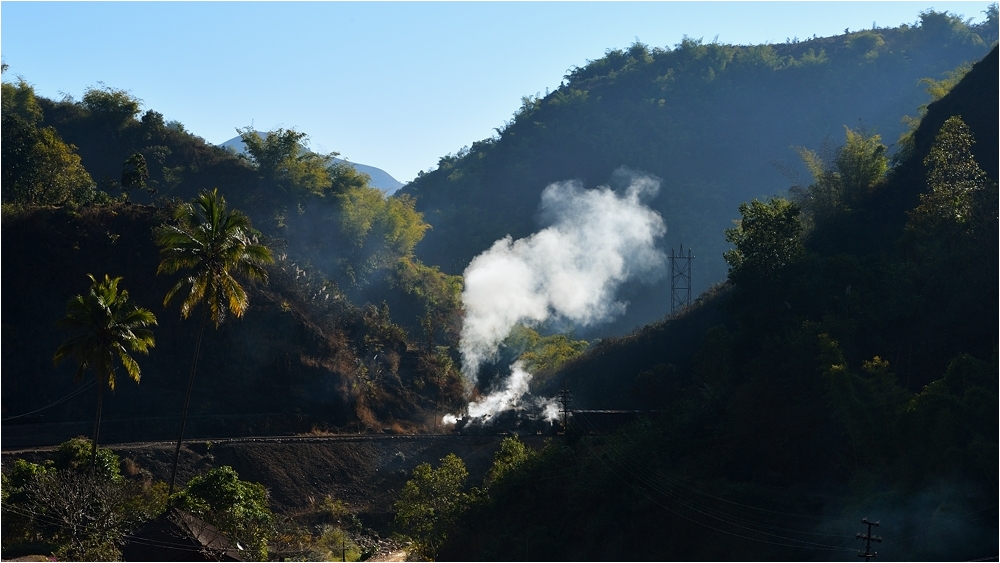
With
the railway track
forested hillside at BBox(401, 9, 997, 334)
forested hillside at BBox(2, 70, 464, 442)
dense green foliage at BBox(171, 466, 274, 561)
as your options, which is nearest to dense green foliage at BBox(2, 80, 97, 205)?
forested hillside at BBox(2, 70, 464, 442)

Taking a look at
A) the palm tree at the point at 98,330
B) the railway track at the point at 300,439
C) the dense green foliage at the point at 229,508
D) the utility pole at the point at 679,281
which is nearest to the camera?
the palm tree at the point at 98,330

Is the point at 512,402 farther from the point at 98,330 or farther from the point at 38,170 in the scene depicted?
the point at 98,330

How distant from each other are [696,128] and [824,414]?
406 ft

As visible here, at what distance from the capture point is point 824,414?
51.8 metres

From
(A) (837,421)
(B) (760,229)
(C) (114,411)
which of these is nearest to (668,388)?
(B) (760,229)

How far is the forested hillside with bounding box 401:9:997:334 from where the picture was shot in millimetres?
151750

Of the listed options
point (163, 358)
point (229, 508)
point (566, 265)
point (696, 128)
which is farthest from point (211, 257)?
point (696, 128)

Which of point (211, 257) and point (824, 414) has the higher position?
point (211, 257)

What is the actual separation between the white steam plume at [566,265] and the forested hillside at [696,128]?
3.61 metres

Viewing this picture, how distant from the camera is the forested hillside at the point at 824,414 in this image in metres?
43.1

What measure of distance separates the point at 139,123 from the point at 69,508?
68689mm

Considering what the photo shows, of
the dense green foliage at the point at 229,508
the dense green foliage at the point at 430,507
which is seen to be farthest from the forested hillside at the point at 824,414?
the dense green foliage at the point at 229,508

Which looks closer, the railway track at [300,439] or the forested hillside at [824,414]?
the forested hillside at [824,414]

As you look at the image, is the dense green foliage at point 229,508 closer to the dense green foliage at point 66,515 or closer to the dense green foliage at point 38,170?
the dense green foliage at point 66,515
